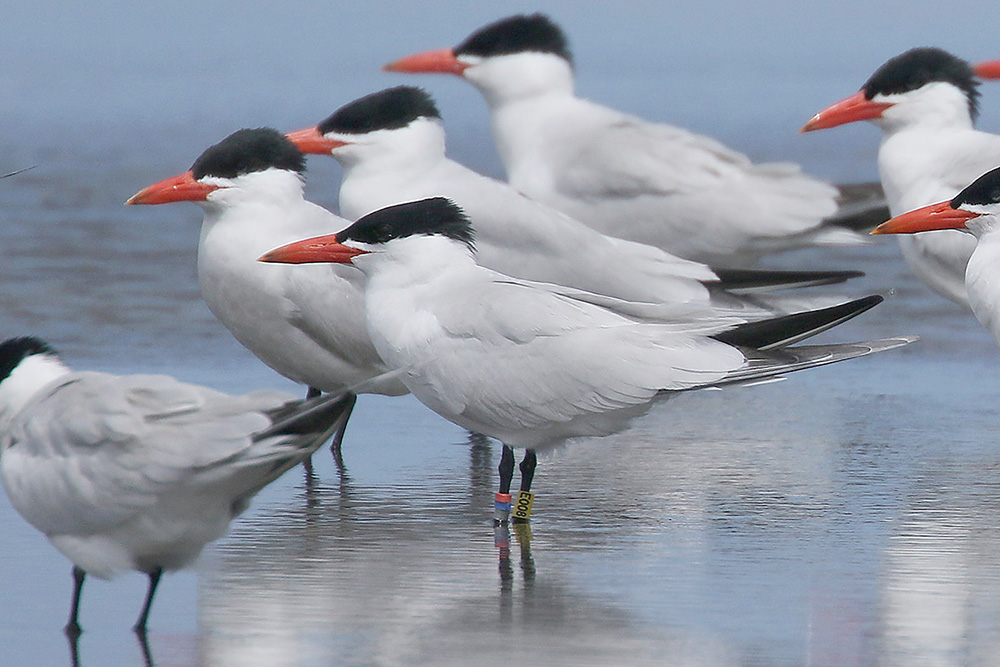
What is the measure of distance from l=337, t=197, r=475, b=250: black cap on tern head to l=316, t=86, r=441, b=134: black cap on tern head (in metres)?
1.44

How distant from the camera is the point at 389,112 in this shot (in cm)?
620

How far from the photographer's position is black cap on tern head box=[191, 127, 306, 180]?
18.3 ft

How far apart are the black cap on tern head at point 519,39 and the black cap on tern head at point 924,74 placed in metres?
1.55

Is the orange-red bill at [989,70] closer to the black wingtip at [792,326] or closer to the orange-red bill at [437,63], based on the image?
the orange-red bill at [437,63]

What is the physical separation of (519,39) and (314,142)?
1.81 meters

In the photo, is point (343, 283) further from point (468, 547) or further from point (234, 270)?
point (468, 547)

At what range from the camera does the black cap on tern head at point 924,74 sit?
6715 millimetres

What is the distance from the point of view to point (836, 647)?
356 centimetres

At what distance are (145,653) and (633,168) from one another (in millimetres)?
3940

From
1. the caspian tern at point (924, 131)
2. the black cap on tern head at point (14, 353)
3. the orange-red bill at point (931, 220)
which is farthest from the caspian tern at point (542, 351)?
the caspian tern at point (924, 131)

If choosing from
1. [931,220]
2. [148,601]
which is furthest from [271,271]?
[931,220]

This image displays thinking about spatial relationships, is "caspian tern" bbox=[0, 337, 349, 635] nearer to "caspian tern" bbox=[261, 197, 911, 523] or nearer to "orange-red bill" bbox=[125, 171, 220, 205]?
"caspian tern" bbox=[261, 197, 911, 523]

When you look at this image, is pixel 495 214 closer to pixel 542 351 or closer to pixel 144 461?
pixel 542 351

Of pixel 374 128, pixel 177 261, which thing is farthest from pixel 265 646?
pixel 177 261
